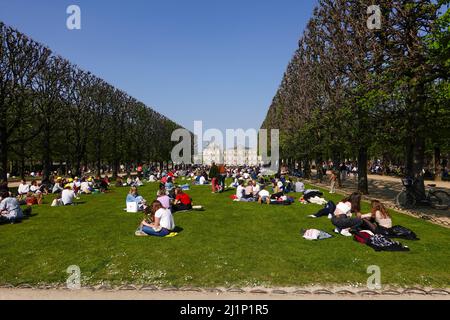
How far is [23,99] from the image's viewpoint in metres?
28.1

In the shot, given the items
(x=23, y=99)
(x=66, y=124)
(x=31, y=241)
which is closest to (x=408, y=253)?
(x=31, y=241)

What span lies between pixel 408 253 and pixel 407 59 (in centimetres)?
942

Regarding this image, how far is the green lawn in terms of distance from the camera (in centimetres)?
785

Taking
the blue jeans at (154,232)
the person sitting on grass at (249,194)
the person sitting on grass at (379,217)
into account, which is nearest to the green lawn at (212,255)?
the blue jeans at (154,232)

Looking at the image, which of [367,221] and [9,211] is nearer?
[367,221]

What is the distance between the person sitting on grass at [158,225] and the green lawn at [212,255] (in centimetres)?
37

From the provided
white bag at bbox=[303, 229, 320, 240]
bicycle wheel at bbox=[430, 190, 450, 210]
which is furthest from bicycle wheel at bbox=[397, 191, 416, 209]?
white bag at bbox=[303, 229, 320, 240]

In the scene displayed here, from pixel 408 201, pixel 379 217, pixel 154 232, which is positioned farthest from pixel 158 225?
Result: pixel 408 201

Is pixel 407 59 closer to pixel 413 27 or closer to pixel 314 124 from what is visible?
pixel 413 27

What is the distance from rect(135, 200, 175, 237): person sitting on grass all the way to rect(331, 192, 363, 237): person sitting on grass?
5441 millimetres

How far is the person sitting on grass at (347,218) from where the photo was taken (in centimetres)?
1124

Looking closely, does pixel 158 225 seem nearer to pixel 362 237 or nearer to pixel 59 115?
pixel 362 237

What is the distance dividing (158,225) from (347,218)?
612 cm

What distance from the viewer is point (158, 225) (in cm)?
1145
